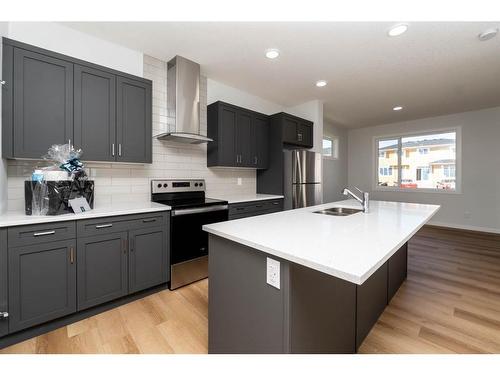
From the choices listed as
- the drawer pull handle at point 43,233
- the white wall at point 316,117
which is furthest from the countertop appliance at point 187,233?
the white wall at point 316,117

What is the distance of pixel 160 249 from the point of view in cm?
221

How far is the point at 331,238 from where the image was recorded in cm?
118

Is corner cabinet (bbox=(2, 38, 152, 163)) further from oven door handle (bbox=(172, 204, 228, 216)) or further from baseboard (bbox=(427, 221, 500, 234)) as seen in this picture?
baseboard (bbox=(427, 221, 500, 234))

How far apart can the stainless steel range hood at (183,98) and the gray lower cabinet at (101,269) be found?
1.31 meters

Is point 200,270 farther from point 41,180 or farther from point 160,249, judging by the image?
point 41,180

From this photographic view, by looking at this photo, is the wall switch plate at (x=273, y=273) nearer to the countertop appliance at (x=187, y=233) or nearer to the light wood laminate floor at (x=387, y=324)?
the light wood laminate floor at (x=387, y=324)

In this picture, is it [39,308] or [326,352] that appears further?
[39,308]

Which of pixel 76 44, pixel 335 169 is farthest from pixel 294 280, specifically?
pixel 335 169

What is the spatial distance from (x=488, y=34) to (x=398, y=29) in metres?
0.96

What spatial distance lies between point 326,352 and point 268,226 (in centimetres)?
74

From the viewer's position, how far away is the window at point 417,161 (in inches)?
205

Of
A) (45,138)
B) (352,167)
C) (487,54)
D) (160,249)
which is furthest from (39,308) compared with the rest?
(352,167)

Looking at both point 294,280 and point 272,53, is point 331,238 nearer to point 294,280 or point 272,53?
point 294,280

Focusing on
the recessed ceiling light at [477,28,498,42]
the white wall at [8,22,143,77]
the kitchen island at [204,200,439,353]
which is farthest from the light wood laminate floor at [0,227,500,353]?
the recessed ceiling light at [477,28,498,42]
